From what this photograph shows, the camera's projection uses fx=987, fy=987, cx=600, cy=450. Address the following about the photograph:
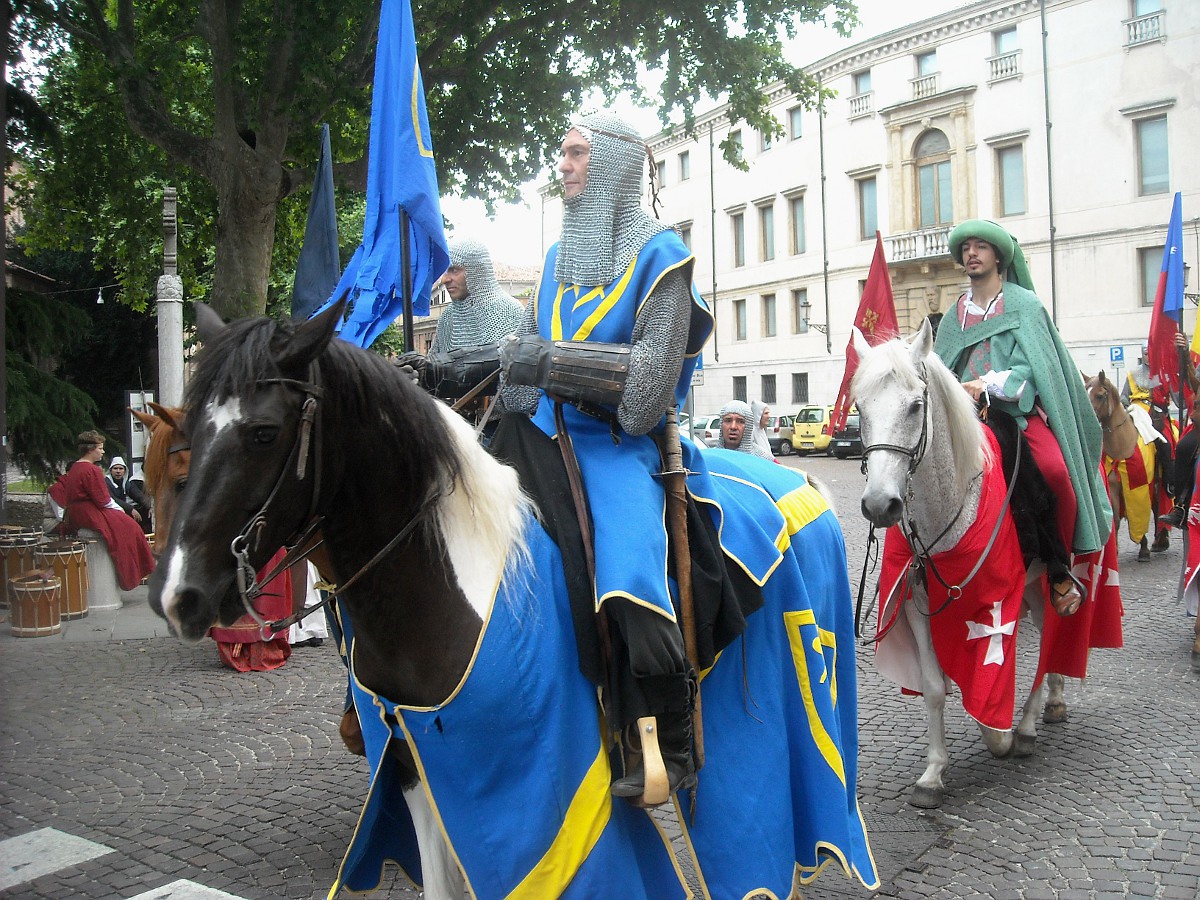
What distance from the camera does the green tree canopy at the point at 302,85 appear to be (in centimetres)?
1203

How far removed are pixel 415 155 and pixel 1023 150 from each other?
105 feet

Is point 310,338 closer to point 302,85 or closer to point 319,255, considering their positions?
point 319,255

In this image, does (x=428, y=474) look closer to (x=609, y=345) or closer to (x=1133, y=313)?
(x=609, y=345)

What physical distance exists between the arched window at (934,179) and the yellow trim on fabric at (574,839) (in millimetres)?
34698

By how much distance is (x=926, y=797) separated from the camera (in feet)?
14.4

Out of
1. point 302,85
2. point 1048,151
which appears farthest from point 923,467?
point 1048,151

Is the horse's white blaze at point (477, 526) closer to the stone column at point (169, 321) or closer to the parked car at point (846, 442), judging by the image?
the stone column at point (169, 321)

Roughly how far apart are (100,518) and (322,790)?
6780 mm

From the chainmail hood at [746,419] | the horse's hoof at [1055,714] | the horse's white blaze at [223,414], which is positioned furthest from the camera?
the chainmail hood at [746,419]

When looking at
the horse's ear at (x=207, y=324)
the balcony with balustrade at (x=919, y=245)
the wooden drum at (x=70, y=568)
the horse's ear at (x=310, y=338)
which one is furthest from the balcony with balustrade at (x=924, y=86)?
the horse's ear at (x=310, y=338)

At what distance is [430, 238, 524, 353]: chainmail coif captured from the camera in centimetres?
534

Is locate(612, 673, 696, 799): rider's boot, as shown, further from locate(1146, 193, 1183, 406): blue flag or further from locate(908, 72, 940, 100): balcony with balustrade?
locate(908, 72, 940, 100): balcony with balustrade

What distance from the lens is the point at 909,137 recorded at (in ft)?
114

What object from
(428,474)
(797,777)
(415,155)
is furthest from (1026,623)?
(428,474)
